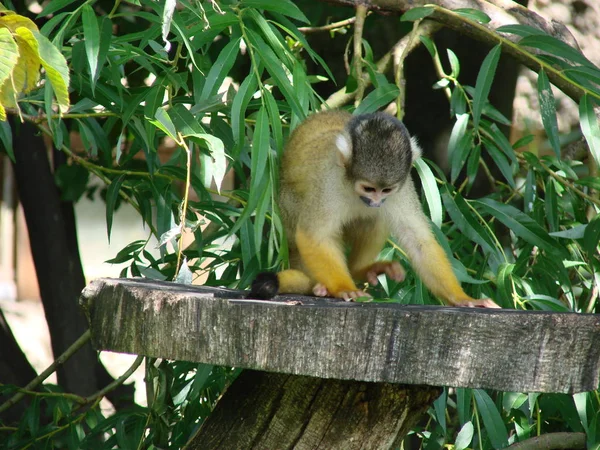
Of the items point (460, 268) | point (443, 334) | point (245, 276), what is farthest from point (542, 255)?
point (443, 334)

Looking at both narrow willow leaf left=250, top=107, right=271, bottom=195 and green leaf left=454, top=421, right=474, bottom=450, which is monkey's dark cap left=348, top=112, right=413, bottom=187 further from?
green leaf left=454, top=421, right=474, bottom=450

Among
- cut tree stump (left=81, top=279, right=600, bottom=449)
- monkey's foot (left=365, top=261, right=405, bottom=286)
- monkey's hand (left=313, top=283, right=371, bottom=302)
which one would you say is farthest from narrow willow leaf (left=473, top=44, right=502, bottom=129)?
cut tree stump (left=81, top=279, right=600, bottom=449)

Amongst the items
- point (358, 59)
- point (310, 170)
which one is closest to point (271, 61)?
point (310, 170)

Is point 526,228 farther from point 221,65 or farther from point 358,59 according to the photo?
point 221,65

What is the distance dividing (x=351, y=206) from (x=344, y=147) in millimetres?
280

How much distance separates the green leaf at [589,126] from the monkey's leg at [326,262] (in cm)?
103

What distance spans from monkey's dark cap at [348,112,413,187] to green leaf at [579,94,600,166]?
0.69 m

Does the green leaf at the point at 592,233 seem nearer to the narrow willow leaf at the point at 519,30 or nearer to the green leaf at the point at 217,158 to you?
the narrow willow leaf at the point at 519,30

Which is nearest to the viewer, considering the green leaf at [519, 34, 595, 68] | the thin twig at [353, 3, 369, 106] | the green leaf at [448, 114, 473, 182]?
the green leaf at [519, 34, 595, 68]

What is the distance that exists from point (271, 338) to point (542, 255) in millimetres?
1971

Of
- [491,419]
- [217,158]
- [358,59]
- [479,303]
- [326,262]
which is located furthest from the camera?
[358,59]

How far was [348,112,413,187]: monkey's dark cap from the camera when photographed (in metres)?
3.00

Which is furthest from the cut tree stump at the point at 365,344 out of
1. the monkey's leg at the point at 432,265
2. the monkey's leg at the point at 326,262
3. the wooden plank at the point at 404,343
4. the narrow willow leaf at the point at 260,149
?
the monkey's leg at the point at 432,265

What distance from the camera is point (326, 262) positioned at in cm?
299
